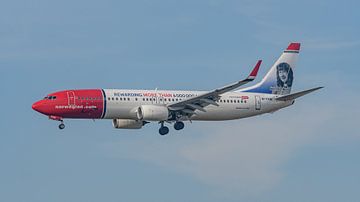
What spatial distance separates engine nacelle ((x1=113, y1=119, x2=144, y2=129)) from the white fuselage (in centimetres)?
363

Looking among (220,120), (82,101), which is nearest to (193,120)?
(220,120)

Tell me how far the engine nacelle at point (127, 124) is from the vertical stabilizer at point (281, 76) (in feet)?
40.2

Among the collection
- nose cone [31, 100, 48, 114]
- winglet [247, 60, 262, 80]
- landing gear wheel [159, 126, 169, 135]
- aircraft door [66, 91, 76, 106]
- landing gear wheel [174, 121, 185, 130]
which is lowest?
landing gear wheel [159, 126, 169, 135]

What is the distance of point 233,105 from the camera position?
12662 centimetres

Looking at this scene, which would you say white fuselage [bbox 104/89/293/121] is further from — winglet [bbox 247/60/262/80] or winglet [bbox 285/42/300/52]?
winglet [bbox 247/60/262/80]

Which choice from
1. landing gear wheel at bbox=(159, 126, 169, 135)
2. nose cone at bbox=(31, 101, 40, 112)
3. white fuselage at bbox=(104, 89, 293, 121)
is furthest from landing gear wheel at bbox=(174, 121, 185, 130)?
nose cone at bbox=(31, 101, 40, 112)

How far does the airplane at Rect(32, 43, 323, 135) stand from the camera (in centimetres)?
11912

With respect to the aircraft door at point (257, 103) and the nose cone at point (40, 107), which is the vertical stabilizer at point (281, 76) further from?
the nose cone at point (40, 107)

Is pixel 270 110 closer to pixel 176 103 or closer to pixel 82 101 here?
pixel 176 103

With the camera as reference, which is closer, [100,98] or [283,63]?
[100,98]

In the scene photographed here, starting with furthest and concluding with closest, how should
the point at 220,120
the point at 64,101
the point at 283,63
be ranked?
the point at 283,63, the point at 220,120, the point at 64,101

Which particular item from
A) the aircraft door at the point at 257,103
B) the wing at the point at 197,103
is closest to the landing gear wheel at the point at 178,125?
the wing at the point at 197,103

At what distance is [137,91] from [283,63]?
20.5 metres

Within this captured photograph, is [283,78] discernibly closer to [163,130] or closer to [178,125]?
[178,125]
